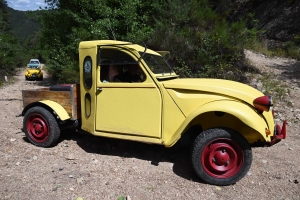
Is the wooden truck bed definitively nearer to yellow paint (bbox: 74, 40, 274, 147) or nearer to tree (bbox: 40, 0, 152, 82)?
yellow paint (bbox: 74, 40, 274, 147)

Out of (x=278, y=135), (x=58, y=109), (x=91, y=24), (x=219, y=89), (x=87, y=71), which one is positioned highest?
(x=91, y=24)

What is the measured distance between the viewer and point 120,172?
3.79 meters

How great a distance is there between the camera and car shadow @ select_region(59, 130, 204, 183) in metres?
4.02

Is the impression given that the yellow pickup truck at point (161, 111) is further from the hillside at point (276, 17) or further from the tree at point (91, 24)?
the hillside at point (276, 17)

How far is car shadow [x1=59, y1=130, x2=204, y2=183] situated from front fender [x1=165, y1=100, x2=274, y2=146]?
71cm

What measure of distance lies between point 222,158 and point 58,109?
2.94 meters

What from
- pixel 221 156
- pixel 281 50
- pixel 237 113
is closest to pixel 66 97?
pixel 221 156

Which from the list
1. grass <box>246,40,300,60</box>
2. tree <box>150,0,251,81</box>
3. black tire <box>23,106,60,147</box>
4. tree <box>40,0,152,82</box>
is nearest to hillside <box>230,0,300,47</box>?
grass <box>246,40,300,60</box>

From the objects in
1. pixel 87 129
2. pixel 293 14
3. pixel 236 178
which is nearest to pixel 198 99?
pixel 236 178

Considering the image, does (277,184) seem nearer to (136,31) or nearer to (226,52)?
(226,52)

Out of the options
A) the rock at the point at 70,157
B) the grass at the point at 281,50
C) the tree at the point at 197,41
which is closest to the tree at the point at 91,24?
the tree at the point at 197,41

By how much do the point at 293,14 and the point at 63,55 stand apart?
1210cm

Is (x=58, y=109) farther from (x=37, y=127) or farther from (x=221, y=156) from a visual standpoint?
(x=221, y=156)

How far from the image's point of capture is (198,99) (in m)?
3.58
